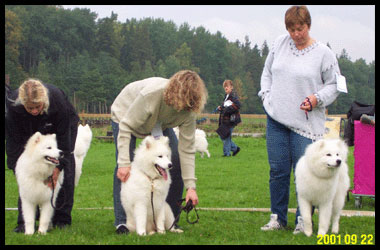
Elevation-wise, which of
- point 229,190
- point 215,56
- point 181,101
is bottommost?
point 229,190

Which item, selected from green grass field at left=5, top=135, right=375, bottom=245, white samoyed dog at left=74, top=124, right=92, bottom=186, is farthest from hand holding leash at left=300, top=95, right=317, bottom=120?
white samoyed dog at left=74, top=124, right=92, bottom=186

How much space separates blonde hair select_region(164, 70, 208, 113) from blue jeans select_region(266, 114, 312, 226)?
94cm

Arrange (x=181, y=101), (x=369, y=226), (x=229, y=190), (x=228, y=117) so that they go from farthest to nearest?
1. (x=228, y=117)
2. (x=229, y=190)
3. (x=369, y=226)
4. (x=181, y=101)

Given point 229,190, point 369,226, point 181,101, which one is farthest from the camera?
point 229,190

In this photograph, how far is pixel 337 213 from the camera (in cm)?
496

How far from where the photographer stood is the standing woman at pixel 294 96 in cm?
467

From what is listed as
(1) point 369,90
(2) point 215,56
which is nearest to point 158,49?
(2) point 215,56

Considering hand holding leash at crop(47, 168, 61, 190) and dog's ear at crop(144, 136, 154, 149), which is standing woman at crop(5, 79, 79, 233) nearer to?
hand holding leash at crop(47, 168, 61, 190)

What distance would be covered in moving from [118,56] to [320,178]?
58.3 meters

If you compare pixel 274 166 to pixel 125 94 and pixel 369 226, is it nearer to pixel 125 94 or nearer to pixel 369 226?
pixel 369 226

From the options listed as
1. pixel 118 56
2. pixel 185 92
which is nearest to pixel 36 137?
pixel 185 92

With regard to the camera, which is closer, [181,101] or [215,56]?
[181,101]

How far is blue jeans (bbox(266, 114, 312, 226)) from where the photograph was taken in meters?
4.89

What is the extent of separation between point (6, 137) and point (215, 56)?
199 ft
